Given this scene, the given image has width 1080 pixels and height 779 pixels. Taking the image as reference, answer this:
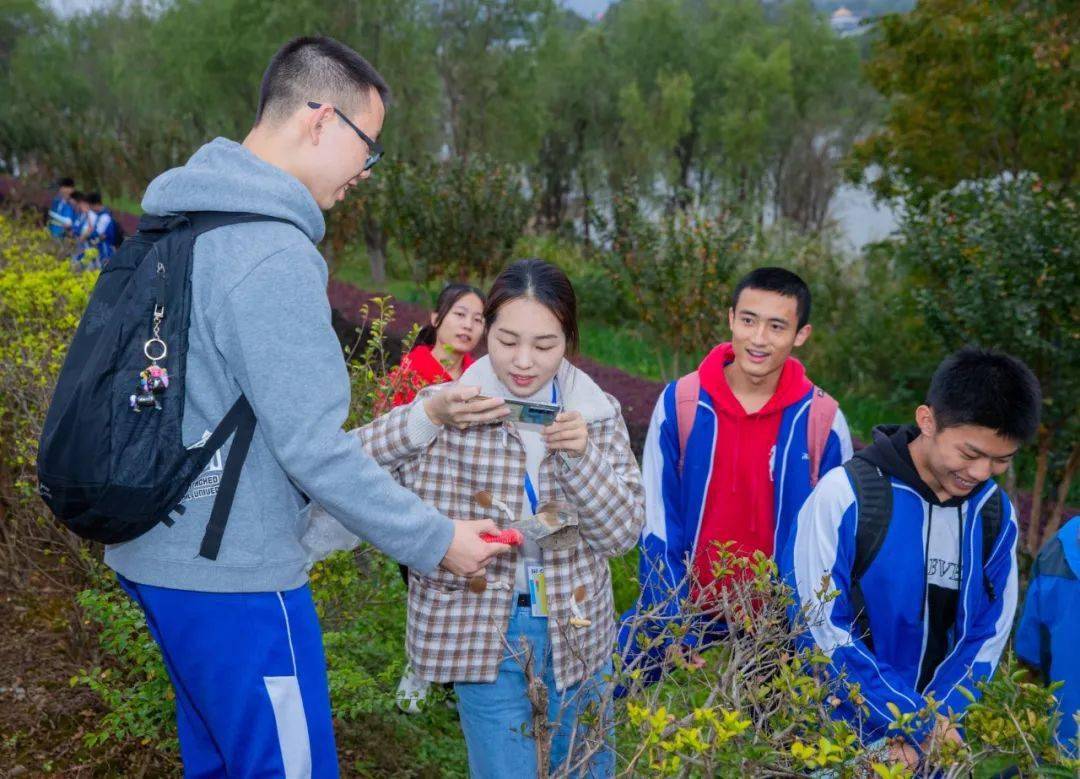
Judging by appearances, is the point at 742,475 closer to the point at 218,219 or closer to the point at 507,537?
the point at 507,537

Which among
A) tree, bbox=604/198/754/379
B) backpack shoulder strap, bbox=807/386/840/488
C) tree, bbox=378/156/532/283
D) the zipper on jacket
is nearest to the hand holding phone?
the zipper on jacket

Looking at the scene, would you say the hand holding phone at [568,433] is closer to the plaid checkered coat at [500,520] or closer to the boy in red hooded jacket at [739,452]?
the plaid checkered coat at [500,520]

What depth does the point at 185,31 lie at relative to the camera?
76.6 ft

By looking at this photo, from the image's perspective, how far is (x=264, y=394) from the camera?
1.80 metres

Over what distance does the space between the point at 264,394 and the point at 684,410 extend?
1.89 meters

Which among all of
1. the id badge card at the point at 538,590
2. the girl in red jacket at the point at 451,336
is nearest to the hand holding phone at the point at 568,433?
the id badge card at the point at 538,590

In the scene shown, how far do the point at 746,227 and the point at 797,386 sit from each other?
264 inches

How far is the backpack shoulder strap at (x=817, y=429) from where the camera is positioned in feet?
10.9

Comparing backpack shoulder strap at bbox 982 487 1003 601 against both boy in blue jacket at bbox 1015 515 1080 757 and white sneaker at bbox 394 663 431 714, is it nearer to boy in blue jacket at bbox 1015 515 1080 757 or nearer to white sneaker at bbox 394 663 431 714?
boy in blue jacket at bbox 1015 515 1080 757

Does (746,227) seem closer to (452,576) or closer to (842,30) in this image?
(452,576)

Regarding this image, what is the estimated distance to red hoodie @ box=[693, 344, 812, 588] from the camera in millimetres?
3375

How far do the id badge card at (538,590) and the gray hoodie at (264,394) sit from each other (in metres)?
0.51

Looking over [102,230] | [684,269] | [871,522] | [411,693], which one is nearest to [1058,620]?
[871,522]

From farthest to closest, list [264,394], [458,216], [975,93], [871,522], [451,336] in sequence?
[458,216] → [975,93] → [451,336] → [871,522] → [264,394]
